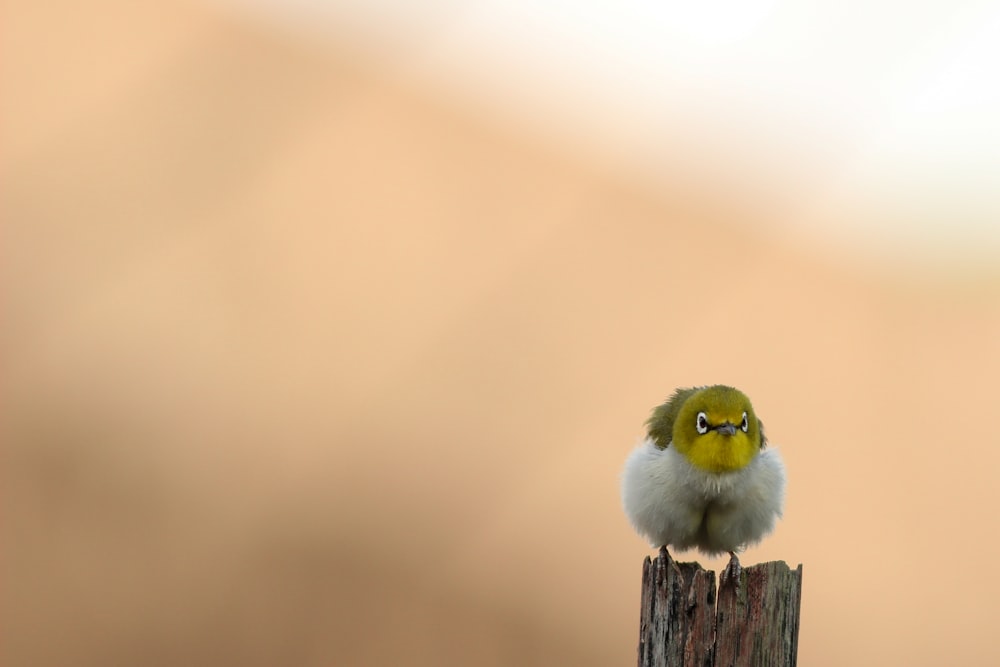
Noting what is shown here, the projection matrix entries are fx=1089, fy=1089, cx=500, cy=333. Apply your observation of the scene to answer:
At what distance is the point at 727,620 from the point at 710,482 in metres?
0.80

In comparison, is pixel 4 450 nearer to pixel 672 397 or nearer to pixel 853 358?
pixel 672 397

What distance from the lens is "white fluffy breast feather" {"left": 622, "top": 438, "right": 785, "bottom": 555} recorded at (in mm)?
2908

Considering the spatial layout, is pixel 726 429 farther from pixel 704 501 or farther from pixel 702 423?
pixel 704 501

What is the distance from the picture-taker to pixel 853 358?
371 cm

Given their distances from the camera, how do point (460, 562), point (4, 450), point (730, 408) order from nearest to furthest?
point (4, 450), point (730, 408), point (460, 562)

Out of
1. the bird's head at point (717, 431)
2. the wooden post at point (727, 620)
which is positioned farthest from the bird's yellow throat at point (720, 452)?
the wooden post at point (727, 620)

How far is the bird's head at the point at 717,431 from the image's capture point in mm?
2879

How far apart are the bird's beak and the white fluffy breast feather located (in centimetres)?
11

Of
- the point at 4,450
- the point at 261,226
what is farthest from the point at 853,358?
the point at 4,450

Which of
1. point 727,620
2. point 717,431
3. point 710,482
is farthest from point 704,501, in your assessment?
point 727,620

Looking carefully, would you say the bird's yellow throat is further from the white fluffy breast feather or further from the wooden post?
the wooden post

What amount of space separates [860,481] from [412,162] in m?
1.78

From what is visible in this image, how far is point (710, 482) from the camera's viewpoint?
9.50 ft

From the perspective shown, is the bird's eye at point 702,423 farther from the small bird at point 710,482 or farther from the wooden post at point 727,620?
the wooden post at point 727,620
